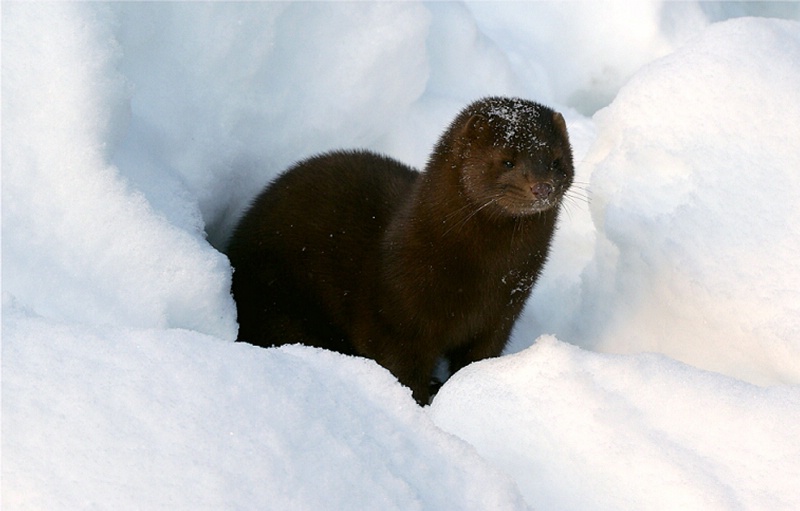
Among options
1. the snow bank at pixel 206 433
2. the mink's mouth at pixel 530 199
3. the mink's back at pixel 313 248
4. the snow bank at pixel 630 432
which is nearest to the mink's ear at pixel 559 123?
the mink's mouth at pixel 530 199

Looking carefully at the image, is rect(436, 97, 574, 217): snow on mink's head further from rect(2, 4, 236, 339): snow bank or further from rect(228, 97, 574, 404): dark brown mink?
rect(2, 4, 236, 339): snow bank

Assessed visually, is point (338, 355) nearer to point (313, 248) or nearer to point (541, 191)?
point (541, 191)

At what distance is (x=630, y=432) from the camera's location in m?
2.39

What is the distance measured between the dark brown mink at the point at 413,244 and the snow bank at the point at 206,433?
1.50 metres

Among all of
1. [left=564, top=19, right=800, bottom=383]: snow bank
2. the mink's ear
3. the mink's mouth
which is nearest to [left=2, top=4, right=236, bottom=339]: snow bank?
the mink's mouth

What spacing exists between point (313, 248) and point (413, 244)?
1.67 ft

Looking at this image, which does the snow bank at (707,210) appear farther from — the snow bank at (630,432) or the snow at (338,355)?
the snow bank at (630,432)

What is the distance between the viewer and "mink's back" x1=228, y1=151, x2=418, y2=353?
153 inches

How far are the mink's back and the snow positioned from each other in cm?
28

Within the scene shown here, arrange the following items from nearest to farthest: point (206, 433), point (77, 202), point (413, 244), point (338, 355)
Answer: point (206, 433) < point (338, 355) < point (77, 202) < point (413, 244)

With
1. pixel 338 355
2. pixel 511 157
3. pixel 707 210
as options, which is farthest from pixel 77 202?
pixel 707 210

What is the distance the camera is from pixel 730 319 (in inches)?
124

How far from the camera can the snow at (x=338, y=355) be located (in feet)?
5.71

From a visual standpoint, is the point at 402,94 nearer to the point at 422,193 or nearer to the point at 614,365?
the point at 422,193
